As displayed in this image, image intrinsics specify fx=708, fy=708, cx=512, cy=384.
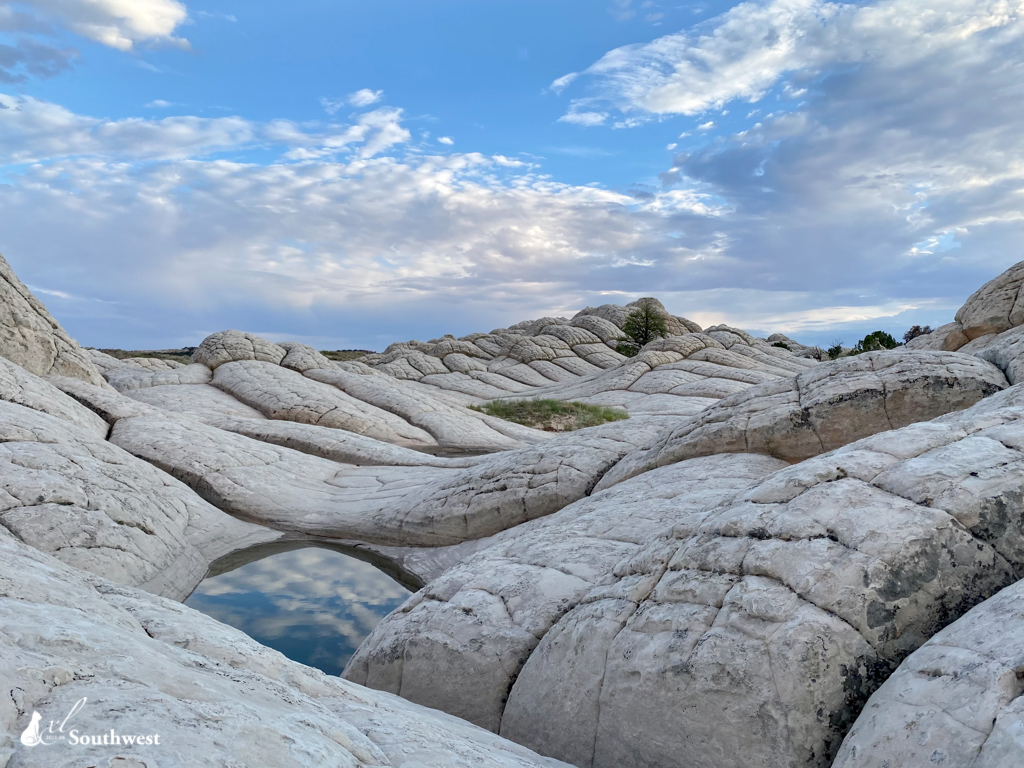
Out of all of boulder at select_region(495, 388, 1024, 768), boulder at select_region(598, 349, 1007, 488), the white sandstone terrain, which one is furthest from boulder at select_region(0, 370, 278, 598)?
boulder at select_region(598, 349, 1007, 488)

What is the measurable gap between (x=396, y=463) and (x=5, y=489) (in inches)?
243

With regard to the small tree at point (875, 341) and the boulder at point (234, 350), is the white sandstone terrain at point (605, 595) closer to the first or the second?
the boulder at point (234, 350)

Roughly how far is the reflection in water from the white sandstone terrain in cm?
42

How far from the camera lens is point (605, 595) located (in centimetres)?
411

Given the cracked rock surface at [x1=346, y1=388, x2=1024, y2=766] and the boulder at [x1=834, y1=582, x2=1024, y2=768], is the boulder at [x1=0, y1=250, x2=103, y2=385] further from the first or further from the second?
the boulder at [x1=834, y1=582, x2=1024, y2=768]

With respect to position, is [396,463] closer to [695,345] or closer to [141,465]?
[141,465]

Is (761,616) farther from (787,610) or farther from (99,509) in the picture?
(99,509)

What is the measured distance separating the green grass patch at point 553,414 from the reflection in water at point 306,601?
1259 cm

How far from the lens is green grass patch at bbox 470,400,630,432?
20766 mm

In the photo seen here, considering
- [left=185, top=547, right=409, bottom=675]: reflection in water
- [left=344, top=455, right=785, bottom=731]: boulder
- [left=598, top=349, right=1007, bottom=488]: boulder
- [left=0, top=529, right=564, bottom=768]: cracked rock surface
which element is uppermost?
[left=598, top=349, right=1007, bottom=488]: boulder

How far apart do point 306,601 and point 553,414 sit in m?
15.5

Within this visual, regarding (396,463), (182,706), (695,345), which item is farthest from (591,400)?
(182,706)

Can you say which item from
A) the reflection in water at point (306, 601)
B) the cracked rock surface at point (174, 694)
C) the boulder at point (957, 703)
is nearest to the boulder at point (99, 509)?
the reflection in water at point (306, 601)

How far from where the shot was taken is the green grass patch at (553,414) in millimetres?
20766
